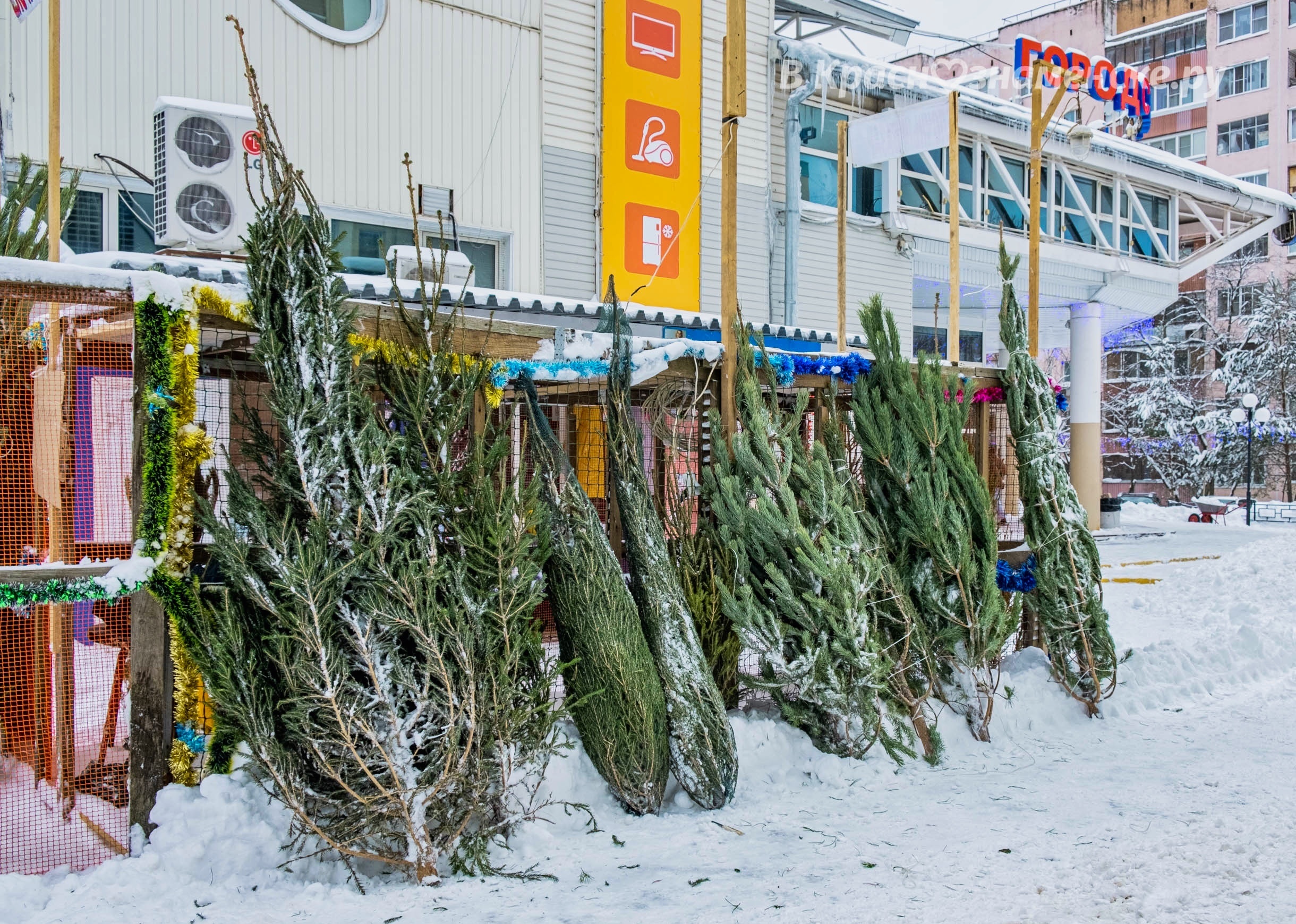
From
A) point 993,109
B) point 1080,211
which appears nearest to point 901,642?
point 993,109

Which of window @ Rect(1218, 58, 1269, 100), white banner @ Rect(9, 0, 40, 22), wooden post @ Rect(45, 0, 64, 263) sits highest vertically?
window @ Rect(1218, 58, 1269, 100)

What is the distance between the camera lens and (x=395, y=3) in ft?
36.9

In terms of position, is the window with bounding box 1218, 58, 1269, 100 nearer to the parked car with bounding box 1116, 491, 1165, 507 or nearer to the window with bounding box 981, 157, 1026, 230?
the parked car with bounding box 1116, 491, 1165, 507

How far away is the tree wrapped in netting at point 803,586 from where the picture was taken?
5387 millimetres

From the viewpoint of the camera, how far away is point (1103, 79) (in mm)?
21469

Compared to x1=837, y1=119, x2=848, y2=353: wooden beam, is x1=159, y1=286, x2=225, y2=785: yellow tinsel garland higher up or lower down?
lower down

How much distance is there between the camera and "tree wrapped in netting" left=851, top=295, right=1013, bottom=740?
604cm

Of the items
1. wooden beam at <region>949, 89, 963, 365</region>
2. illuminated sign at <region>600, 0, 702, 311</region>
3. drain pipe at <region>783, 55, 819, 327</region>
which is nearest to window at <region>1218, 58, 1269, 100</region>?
drain pipe at <region>783, 55, 819, 327</region>

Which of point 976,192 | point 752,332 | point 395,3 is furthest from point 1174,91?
point 752,332

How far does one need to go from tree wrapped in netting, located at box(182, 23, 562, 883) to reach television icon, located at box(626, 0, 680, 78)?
9.80 m

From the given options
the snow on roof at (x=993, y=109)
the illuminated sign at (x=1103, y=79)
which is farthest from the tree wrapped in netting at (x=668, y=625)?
the illuminated sign at (x=1103, y=79)

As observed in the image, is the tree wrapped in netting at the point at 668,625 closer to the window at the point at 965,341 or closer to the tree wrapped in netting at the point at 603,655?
the tree wrapped in netting at the point at 603,655

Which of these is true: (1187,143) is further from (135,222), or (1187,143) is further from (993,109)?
(135,222)

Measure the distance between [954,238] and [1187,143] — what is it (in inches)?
2014
